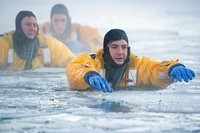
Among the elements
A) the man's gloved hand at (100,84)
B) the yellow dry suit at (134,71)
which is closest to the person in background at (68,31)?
the yellow dry suit at (134,71)

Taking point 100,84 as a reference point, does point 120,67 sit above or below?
above

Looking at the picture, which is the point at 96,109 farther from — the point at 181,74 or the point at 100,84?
the point at 181,74

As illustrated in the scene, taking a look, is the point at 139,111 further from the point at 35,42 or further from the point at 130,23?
the point at 130,23

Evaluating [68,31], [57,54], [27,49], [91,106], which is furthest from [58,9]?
[91,106]

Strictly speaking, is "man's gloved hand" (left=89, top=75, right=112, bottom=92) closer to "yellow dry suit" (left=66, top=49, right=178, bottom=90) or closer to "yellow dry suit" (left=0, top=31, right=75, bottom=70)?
"yellow dry suit" (left=66, top=49, right=178, bottom=90)

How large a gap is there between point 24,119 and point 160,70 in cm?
270

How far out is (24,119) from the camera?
18.4 ft

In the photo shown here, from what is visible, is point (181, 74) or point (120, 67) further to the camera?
point (120, 67)

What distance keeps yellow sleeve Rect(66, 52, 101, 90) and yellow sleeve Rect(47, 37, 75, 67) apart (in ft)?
11.3

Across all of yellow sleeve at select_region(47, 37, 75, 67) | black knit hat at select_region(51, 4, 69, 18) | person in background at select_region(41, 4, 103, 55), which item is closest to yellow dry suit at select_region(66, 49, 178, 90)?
yellow sleeve at select_region(47, 37, 75, 67)

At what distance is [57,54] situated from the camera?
11.5m

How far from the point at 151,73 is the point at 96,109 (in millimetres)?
1982

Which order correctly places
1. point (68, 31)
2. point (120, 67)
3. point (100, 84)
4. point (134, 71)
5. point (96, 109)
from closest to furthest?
point (96, 109)
point (100, 84)
point (120, 67)
point (134, 71)
point (68, 31)

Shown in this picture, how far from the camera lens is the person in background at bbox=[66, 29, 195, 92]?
7648 millimetres
